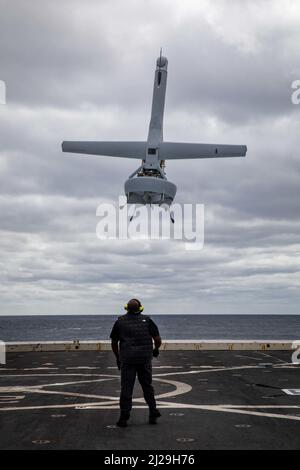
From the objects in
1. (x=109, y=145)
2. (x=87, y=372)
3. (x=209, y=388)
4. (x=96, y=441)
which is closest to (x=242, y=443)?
(x=96, y=441)

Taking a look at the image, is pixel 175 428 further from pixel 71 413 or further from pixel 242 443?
pixel 71 413

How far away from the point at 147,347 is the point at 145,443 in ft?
8.08

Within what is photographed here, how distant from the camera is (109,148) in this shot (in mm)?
60438

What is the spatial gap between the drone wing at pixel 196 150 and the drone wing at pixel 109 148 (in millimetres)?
2308

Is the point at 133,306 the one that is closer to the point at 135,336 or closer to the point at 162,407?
the point at 135,336

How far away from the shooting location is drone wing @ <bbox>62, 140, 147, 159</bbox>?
5884cm

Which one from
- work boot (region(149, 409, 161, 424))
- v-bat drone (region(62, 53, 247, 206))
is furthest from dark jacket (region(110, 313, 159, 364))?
v-bat drone (region(62, 53, 247, 206))

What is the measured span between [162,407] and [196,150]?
4628 centimetres

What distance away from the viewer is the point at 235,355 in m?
30.6

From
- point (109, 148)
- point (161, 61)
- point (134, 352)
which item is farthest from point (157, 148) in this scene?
point (134, 352)

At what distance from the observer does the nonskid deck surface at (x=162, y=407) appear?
10.7 metres

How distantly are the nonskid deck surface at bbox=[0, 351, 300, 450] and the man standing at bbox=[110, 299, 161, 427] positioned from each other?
0.57 m

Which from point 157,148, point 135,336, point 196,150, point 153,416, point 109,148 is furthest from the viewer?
point 109,148


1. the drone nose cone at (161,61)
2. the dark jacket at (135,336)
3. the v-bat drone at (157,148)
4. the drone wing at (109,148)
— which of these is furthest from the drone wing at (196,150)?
the dark jacket at (135,336)
